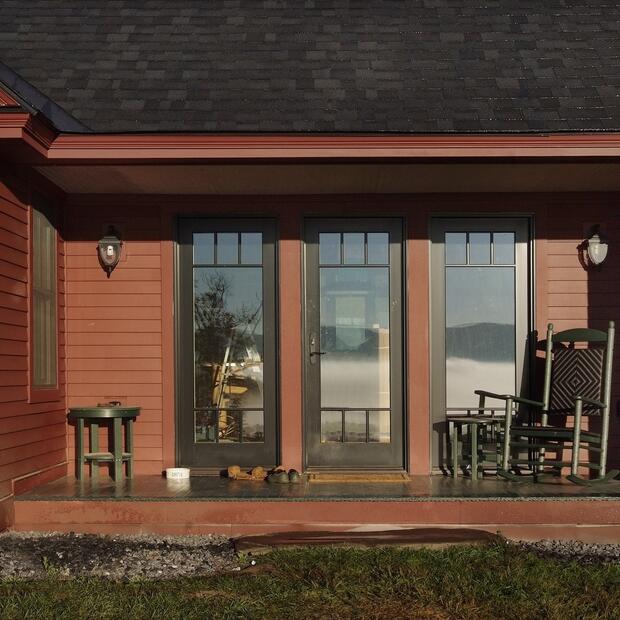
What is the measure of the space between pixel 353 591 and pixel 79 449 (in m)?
2.66

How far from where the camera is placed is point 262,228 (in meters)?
5.70

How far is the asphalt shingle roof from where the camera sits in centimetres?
495

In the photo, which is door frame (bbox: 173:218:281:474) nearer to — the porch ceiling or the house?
the house

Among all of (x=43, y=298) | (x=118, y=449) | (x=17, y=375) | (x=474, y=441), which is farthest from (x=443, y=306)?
(x=17, y=375)

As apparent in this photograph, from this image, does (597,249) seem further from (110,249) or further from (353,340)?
(110,249)

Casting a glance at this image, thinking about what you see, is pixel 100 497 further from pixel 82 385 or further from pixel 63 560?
pixel 82 385

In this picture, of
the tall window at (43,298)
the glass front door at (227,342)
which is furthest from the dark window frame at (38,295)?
the glass front door at (227,342)

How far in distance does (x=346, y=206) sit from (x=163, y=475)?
2276mm

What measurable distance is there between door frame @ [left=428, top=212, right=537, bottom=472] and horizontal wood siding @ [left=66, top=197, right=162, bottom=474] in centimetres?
188

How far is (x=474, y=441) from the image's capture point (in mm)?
5113

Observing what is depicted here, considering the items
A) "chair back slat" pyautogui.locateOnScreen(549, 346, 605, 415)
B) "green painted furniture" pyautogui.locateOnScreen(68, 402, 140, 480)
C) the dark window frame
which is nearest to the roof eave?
the dark window frame

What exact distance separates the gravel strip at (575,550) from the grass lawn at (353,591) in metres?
0.21

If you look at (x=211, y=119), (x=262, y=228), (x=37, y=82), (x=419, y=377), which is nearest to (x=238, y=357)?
(x=262, y=228)

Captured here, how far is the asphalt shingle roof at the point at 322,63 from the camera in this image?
4945 mm
